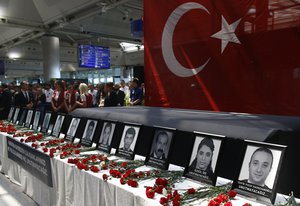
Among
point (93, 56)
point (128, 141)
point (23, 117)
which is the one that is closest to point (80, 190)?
point (128, 141)

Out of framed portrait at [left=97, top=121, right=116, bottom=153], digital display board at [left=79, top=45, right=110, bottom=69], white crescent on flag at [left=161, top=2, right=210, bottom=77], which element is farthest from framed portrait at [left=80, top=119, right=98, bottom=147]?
digital display board at [left=79, top=45, right=110, bottom=69]

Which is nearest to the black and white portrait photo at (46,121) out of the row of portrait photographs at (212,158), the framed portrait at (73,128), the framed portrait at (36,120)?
the framed portrait at (36,120)

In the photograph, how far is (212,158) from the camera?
4.50 ft

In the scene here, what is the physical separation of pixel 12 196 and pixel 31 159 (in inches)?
28.1

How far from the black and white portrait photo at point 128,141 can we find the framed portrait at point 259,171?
80cm

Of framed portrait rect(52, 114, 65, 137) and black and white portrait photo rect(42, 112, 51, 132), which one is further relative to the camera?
black and white portrait photo rect(42, 112, 51, 132)

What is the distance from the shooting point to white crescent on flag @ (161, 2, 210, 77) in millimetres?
3051

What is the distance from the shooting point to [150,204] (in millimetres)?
1277

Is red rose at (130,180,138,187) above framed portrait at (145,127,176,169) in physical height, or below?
below

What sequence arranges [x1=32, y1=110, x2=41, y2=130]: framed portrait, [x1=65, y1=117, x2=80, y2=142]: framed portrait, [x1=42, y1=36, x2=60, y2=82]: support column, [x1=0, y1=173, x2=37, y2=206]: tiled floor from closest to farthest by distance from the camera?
[x1=65, y1=117, x2=80, y2=142]: framed portrait, [x1=0, y1=173, x2=37, y2=206]: tiled floor, [x1=32, y1=110, x2=41, y2=130]: framed portrait, [x1=42, y1=36, x2=60, y2=82]: support column

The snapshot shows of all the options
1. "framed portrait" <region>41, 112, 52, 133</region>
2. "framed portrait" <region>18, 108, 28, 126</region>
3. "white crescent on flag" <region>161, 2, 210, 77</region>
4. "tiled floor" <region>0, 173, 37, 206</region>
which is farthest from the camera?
"framed portrait" <region>18, 108, 28, 126</region>

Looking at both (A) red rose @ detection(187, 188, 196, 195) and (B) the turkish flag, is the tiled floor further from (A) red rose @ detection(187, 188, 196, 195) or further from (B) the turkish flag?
(A) red rose @ detection(187, 188, 196, 195)

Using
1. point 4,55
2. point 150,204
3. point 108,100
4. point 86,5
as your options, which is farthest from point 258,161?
point 4,55

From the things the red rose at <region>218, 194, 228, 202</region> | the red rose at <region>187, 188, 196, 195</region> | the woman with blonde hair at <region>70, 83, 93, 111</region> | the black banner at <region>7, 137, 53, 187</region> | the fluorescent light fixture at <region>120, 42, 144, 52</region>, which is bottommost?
the black banner at <region>7, 137, 53, 187</region>
